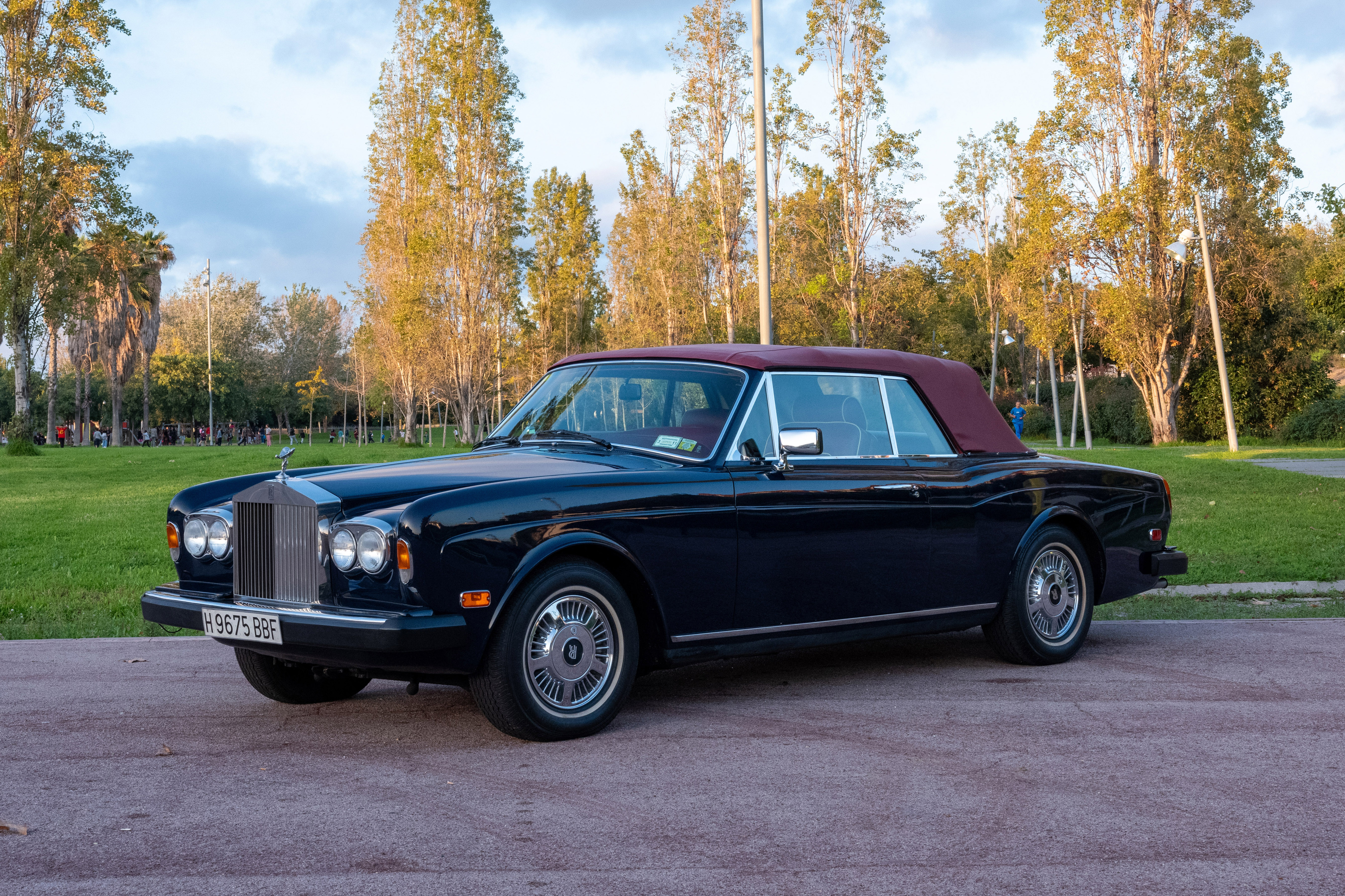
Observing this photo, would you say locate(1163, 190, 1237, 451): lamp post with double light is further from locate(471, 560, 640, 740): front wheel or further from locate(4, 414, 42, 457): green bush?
locate(4, 414, 42, 457): green bush

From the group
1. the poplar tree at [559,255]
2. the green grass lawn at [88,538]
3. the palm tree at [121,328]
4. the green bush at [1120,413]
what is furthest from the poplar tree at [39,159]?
the green bush at [1120,413]

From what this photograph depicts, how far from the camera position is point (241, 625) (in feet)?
16.6

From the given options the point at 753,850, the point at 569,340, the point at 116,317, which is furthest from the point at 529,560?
the point at 116,317

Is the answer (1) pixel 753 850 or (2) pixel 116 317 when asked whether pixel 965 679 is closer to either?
(1) pixel 753 850

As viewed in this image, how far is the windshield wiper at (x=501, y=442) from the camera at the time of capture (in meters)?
6.36

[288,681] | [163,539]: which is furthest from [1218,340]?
[288,681]

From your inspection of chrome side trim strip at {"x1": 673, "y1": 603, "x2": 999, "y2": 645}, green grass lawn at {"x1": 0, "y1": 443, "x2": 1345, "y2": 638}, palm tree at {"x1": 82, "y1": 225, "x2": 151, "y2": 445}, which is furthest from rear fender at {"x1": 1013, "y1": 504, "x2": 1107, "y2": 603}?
palm tree at {"x1": 82, "y1": 225, "x2": 151, "y2": 445}

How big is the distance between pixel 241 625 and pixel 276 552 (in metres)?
0.33

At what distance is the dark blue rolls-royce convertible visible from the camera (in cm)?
484

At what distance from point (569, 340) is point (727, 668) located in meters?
49.7

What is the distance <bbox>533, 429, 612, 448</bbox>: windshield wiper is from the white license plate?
70.9 inches

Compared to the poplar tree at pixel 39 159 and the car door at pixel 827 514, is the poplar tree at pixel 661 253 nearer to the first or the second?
the poplar tree at pixel 39 159

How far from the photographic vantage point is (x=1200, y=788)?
14.6 ft

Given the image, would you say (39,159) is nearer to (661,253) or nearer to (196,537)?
(661,253)
